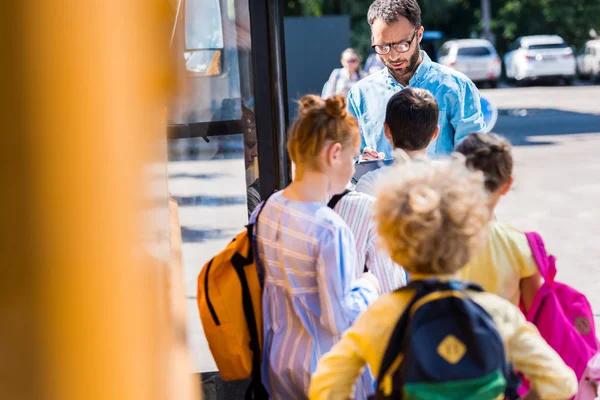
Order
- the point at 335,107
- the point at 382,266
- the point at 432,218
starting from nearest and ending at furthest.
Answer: the point at 432,218 < the point at 335,107 < the point at 382,266

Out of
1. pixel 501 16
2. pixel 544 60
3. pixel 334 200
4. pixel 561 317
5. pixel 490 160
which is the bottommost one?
pixel 561 317

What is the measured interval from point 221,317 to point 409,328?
0.94 metres

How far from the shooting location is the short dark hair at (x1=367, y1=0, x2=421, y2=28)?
12.6ft

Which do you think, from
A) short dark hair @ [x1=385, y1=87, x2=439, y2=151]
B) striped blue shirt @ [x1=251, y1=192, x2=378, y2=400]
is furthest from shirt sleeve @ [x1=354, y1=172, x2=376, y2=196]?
striped blue shirt @ [x1=251, y1=192, x2=378, y2=400]

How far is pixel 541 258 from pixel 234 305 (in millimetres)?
905

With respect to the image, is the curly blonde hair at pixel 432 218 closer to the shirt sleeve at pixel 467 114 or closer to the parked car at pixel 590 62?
the shirt sleeve at pixel 467 114

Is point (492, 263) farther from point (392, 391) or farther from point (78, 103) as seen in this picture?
A: point (78, 103)

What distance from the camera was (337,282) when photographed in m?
2.53

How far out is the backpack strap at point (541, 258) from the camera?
2549mm

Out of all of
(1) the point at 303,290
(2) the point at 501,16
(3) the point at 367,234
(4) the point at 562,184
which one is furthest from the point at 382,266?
(2) the point at 501,16

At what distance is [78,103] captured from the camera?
2.92 feet

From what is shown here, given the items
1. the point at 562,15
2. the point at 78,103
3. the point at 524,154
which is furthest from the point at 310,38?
the point at 562,15

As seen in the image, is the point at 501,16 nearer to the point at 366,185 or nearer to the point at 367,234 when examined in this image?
the point at 366,185

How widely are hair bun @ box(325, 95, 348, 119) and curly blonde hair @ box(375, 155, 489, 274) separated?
584mm
